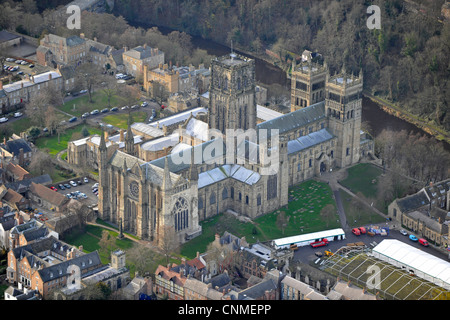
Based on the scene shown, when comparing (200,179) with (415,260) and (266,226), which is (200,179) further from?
(415,260)

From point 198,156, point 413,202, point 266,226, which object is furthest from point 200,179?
point 413,202

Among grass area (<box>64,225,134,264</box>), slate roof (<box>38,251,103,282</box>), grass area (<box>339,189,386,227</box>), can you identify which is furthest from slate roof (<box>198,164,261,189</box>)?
slate roof (<box>38,251,103,282</box>)

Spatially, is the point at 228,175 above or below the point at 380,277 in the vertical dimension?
→ above

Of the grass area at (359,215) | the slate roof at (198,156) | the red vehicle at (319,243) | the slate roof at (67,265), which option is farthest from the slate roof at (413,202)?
the slate roof at (67,265)

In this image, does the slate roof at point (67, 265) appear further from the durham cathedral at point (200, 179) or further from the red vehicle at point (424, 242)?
the red vehicle at point (424, 242)

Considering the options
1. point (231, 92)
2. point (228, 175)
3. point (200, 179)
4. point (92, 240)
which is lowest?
point (92, 240)
